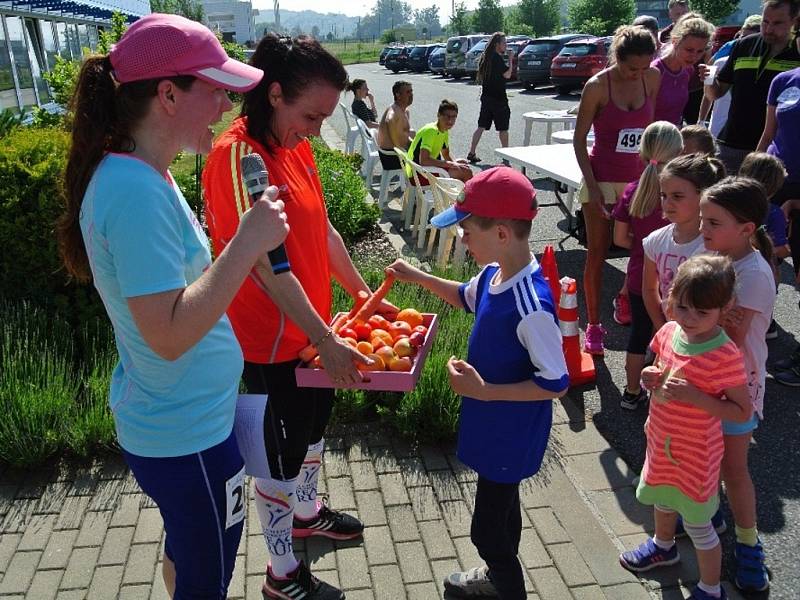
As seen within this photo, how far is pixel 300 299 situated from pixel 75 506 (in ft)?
6.58

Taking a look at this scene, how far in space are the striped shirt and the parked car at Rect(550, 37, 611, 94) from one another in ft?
69.4

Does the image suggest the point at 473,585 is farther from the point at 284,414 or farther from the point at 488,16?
the point at 488,16

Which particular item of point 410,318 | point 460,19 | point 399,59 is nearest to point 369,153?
point 410,318

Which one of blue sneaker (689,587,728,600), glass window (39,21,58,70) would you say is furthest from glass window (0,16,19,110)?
blue sneaker (689,587,728,600)

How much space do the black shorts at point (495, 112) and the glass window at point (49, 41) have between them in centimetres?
1299

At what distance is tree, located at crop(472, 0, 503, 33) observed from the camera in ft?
272

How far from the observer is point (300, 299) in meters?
2.30

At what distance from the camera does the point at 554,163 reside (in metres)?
7.66

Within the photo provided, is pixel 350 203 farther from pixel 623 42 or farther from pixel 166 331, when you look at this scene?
pixel 166 331

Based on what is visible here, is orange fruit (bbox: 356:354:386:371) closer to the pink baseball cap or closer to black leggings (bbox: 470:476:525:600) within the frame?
black leggings (bbox: 470:476:525:600)

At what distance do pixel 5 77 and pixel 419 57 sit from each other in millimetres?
30698

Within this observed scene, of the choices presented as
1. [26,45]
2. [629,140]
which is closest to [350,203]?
[629,140]

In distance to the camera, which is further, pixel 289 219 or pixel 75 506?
pixel 75 506

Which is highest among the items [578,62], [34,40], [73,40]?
[34,40]
